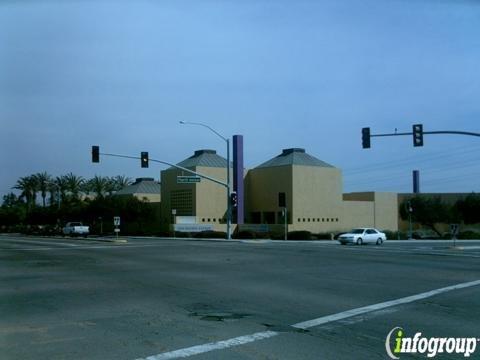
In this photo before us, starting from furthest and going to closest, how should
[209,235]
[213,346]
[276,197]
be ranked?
[276,197] < [209,235] < [213,346]

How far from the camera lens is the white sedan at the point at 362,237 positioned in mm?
46625

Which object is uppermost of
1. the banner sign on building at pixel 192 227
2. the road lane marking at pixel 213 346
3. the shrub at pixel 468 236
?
the banner sign on building at pixel 192 227

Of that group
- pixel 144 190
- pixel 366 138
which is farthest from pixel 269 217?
pixel 366 138

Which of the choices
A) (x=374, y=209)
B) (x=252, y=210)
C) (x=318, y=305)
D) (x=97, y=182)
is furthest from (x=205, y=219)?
(x=318, y=305)

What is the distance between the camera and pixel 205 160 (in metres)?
75.7

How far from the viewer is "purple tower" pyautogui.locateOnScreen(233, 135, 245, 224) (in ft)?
228

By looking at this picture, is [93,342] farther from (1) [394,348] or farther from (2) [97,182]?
(2) [97,182]

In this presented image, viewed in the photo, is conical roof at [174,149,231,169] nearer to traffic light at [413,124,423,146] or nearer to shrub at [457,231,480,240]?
shrub at [457,231,480,240]

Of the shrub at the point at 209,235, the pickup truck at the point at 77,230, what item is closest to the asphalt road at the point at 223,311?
the shrub at the point at 209,235

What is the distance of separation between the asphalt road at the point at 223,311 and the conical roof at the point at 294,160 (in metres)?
51.4

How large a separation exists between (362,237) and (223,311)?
36734 millimetres

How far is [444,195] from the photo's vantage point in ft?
297

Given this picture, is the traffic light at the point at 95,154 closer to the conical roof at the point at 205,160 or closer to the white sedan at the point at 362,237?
the white sedan at the point at 362,237

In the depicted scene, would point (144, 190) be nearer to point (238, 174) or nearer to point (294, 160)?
point (238, 174)
